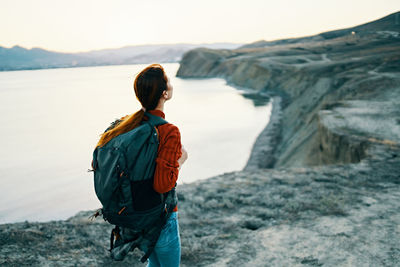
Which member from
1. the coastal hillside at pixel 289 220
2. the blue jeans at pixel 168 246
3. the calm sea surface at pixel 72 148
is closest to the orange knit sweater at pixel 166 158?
the blue jeans at pixel 168 246

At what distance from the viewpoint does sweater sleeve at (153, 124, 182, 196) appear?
6.69ft

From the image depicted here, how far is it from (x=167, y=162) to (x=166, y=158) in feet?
0.10

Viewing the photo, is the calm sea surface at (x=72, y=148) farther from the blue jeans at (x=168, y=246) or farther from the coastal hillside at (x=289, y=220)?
the blue jeans at (x=168, y=246)

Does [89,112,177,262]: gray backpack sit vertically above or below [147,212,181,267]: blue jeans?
above

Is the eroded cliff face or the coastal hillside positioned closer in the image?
the coastal hillside

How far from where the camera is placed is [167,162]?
204 centimetres

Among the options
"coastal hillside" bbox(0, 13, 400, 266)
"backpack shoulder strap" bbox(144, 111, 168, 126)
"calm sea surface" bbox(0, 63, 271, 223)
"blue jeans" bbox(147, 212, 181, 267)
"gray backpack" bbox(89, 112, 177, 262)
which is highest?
"backpack shoulder strap" bbox(144, 111, 168, 126)

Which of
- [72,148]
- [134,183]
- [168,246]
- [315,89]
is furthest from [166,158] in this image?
[315,89]

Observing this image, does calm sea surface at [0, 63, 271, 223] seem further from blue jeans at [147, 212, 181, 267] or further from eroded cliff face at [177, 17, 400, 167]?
blue jeans at [147, 212, 181, 267]

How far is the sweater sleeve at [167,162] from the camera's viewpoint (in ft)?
6.69

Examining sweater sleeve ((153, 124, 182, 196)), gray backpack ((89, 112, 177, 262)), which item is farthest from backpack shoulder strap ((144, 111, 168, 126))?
sweater sleeve ((153, 124, 182, 196))

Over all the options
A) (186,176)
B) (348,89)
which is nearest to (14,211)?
(186,176)

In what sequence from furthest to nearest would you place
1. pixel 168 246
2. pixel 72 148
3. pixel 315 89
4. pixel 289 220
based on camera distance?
pixel 315 89
pixel 72 148
pixel 289 220
pixel 168 246

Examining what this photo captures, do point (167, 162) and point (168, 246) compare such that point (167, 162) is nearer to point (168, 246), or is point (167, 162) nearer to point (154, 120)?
point (154, 120)
